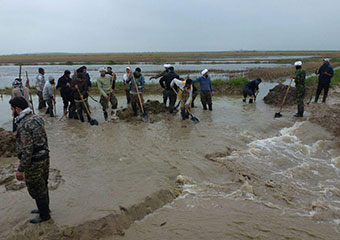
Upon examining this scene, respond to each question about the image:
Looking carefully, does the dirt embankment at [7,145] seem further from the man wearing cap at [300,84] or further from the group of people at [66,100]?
the man wearing cap at [300,84]

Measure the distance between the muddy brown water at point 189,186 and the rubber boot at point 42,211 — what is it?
0.11m

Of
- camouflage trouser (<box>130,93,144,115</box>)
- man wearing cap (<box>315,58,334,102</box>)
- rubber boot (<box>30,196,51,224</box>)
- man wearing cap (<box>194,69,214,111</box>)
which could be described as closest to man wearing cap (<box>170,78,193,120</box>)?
man wearing cap (<box>194,69,214,111</box>)

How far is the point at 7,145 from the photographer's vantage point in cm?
628

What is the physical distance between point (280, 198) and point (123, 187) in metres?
2.72

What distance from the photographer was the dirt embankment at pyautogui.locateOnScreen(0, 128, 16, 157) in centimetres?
616

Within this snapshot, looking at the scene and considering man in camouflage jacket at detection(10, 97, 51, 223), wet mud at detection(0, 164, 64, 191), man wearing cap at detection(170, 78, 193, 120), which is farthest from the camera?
man wearing cap at detection(170, 78, 193, 120)

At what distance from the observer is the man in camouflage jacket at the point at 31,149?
320 centimetres

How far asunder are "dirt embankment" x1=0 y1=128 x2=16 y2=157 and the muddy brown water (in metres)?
0.26

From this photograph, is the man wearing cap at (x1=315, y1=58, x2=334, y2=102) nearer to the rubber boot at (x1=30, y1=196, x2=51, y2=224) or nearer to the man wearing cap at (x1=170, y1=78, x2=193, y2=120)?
the man wearing cap at (x1=170, y1=78, x2=193, y2=120)

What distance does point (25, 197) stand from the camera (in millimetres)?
4293

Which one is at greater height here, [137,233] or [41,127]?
[41,127]

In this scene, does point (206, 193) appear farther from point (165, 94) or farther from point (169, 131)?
point (165, 94)

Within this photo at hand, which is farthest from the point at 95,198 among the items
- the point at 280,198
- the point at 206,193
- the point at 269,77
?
the point at 269,77

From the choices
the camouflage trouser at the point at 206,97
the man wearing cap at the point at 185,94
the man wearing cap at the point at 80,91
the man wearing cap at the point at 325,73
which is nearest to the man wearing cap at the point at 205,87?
the camouflage trouser at the point at 206,97
